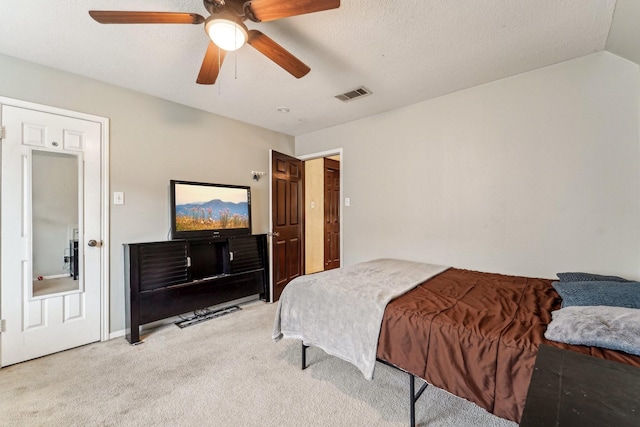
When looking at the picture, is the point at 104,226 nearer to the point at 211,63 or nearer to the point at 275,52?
the point at 211,63

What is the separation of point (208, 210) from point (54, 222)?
1.35 meters

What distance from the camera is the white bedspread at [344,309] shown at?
1749mm

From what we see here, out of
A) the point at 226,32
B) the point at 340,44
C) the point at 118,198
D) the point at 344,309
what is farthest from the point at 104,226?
the point at 340,44

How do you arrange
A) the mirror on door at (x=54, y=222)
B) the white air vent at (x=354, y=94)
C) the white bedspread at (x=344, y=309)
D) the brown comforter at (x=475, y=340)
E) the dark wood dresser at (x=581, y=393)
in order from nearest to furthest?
the dark wood dresser at (x=581, y=393)
the brown comforter at (x=475, y=340)
the white bedspread at (x=344, y=309)
the mirror on door at (x=54, y=222)
the white air vent at (x=354, y=94)

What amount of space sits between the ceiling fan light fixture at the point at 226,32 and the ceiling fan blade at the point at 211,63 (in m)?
0.13

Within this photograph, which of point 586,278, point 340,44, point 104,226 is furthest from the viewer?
point 104,226

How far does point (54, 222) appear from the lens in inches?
98.5

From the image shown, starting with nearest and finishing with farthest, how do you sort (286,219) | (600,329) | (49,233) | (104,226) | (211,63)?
(600,329)
(211,63)
(49,233)
(104,226)
(286,219)

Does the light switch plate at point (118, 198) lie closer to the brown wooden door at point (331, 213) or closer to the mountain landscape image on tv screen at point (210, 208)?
the mountain landscape image on tv screen at point (210, 208)

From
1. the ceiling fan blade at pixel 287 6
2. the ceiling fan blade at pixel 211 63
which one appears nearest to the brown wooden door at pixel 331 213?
the ceiling fan blade at pixel 211 63

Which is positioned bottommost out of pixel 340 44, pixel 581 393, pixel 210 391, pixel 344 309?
pixel 210 391

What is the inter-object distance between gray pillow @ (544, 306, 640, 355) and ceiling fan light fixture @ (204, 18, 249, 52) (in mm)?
2168

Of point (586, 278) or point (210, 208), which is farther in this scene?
point (210, 208)

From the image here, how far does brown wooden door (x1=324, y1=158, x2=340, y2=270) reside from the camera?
560 cm
